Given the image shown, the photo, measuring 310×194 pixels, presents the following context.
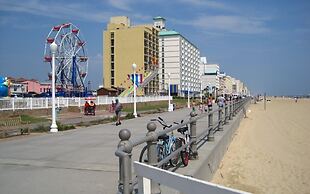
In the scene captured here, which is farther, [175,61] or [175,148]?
[175,61]

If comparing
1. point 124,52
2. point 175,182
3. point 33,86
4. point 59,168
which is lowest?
point 59,168

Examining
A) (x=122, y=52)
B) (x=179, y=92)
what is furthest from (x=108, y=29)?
(x=179, y=92)

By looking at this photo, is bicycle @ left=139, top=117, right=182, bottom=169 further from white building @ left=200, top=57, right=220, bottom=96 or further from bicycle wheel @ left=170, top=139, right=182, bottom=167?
white building @ left=200, top=57, right=220, bottom=96

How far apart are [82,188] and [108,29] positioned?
360ft

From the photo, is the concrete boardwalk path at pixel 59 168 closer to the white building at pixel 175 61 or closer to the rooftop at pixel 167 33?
the white building at pixel 175 61

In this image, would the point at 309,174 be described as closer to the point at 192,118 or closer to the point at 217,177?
the point at 217,177

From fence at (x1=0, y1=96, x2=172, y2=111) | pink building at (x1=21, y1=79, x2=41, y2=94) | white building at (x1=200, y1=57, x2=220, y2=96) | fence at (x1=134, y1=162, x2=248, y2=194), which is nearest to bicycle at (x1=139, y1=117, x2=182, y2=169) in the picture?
fence at (x1=134, y1=162, x2=248, y2=194)

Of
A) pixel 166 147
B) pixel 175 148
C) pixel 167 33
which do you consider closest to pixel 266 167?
pixel 175 148

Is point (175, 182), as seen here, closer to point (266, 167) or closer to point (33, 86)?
point (266, 167)

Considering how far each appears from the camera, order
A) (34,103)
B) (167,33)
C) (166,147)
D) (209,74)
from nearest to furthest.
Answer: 1. (166,147)
2. (34,103)
3. (167,33)
4. (209,74)

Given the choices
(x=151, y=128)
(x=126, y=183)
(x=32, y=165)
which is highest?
(x=151, y=128)

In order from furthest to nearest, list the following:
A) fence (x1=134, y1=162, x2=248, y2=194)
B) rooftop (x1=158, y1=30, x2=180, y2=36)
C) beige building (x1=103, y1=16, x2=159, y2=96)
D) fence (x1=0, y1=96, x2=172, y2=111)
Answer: rooftop (x1=158, y1=30, x2=180, y2=36)
beige building (x1=103, y1=16, x2=159, y2=96)
fence (x1=0, y1=96, x2=172, y2=111)
fence (x1=134, y1=162, x2=248, y2=194)

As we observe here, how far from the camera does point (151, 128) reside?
4.20 meters

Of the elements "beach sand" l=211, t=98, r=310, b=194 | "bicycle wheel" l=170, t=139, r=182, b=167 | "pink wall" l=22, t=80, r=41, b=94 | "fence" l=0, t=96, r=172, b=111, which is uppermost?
"pink wall" l=22, t=80, r=41, b=94
